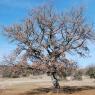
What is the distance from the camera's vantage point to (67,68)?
40406mm

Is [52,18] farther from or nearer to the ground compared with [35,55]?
farther from the ground

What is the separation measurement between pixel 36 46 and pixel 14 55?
9.36 ft

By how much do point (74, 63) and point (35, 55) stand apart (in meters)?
4.92

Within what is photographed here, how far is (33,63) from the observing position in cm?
4078

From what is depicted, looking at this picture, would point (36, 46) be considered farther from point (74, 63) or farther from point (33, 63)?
point (74, 63)

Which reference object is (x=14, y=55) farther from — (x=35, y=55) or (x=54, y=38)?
(x=54, y=38)

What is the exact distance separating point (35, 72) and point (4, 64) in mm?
3943

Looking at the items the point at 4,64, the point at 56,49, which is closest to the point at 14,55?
the point at 4,64

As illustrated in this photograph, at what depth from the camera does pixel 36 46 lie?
41562 mm

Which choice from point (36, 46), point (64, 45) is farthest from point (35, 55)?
point (64, 45)

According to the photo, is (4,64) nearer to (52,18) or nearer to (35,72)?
(35,72)

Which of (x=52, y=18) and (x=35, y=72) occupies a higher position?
(x=52, y=18)

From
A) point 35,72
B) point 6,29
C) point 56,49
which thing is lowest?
point 35,72

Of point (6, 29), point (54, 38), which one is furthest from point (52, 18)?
point (6, 29)
